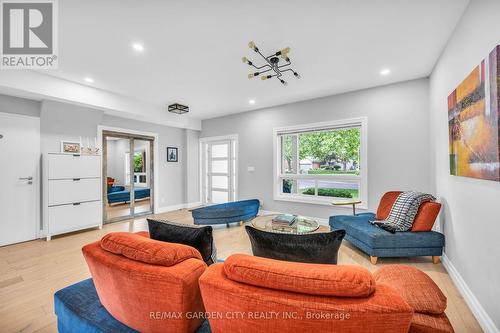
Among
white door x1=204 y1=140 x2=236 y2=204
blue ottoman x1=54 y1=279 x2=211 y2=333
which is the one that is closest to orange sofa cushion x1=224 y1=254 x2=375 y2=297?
blue ottoman x1=54 y1=279 x2=211 y2=333

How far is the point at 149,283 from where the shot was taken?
1.02 m

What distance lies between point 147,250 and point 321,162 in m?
4.14

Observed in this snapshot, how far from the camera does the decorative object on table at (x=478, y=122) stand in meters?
1.50

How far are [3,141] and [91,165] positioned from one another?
1205mm

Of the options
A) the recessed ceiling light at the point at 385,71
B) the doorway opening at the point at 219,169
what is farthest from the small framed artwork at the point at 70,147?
the recessed ceiling light at the point at 385,71

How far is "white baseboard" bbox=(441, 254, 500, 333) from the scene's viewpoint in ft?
5.28

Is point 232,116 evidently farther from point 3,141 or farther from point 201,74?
point 3,141

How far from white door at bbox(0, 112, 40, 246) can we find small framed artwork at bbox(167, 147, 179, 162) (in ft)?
8.86

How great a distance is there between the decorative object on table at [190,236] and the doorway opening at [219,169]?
13.9 ft

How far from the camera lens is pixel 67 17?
2156 millimetres

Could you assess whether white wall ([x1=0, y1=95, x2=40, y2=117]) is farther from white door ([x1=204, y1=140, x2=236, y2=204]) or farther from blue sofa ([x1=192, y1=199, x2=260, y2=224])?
white door ([x1=204, y1=140, x2=236, y2=204])

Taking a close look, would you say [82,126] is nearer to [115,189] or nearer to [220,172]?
[115,189]

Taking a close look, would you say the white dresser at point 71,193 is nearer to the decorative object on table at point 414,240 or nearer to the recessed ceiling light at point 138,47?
the recessed ceiling light at point 138,47

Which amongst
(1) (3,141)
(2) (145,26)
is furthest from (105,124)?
(2) (145,26)
